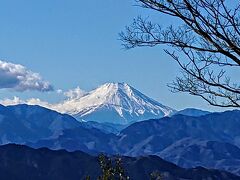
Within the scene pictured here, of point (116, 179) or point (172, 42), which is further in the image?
point (116, 179)

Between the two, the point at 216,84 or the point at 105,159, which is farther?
the point at 105,159

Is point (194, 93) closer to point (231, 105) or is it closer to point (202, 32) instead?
point (231, 105)

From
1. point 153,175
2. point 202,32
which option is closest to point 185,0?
point 202,32

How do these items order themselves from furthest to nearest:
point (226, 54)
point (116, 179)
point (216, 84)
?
point (116, 179), point (216, 84), point (226, 54)

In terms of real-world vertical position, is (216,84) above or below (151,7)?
below

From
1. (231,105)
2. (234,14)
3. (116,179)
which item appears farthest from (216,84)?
(116,179)

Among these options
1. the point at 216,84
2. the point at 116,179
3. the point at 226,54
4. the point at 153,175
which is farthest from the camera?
the point at 153,175

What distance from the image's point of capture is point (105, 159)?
91.1 ft

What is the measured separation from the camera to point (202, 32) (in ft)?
43.5

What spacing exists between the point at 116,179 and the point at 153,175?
3623mm

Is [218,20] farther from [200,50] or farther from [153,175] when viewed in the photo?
[153,175]

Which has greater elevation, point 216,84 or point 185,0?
point 185,0

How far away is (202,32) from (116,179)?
14753 mm

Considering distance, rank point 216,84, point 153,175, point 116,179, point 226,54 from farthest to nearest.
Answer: point 153,175 < point 116,179 < point 216,84 < point 226,54
